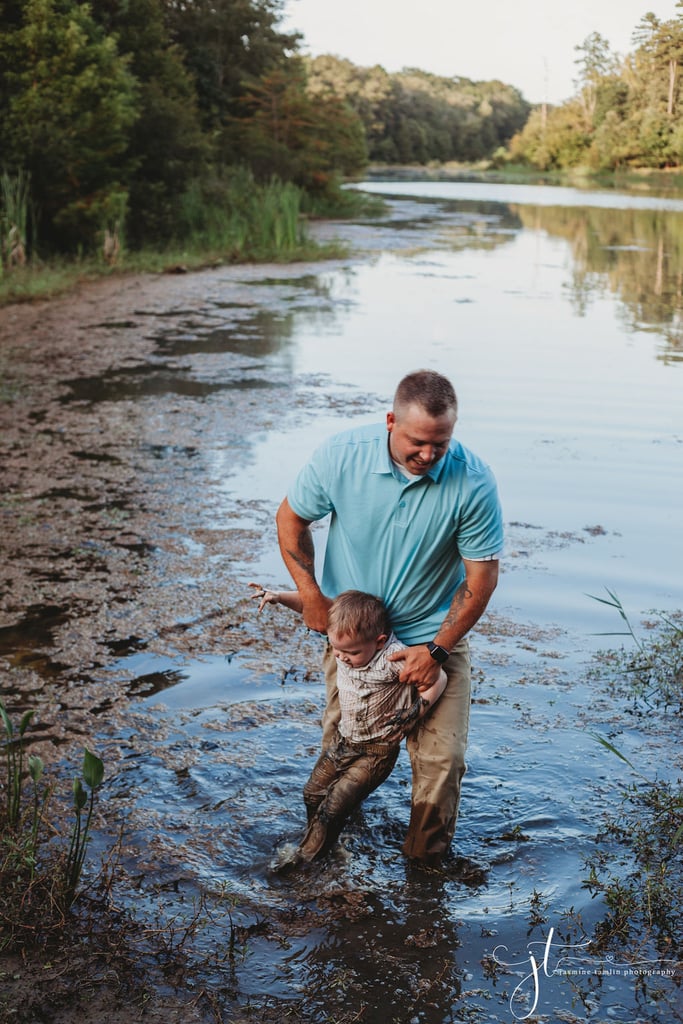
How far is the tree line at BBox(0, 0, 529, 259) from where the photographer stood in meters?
17.8

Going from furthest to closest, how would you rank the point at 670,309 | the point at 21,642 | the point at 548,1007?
the point at 670,309 < the point at 21,642 < the point at 548,1007

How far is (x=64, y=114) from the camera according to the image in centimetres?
1792

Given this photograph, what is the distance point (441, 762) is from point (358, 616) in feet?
1.99

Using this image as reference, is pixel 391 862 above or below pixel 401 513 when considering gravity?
below

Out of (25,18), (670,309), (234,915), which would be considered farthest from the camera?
(25,18)

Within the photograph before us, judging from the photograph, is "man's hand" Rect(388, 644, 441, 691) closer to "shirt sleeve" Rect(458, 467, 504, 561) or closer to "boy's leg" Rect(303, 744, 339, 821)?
"shirt sleeve" Rect(458, 467, 504, 561)

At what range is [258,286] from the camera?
18.5 metres

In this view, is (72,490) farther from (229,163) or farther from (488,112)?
(488,112)

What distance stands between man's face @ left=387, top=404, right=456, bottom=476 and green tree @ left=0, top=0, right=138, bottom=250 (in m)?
15.7

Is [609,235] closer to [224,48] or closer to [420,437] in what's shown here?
[224,48]

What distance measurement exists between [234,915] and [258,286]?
16.0m

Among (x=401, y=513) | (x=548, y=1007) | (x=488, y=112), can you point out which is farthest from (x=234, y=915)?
(x=488, y=112)

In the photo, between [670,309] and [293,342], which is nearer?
[293,342]

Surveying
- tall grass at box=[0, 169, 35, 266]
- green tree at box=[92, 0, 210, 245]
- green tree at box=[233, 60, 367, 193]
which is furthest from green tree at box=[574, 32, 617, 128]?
green tree at box=[233, 60, 367, 193]
